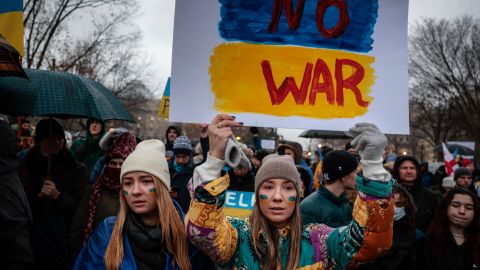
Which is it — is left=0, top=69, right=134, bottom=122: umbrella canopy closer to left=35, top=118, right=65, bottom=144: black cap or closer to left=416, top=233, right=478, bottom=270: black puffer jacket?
left=35, top=118, right=65, bottom=144: black cap

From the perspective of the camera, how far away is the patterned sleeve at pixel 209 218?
210 centimetres

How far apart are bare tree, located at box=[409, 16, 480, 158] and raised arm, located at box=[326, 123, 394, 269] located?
33569 millimetres

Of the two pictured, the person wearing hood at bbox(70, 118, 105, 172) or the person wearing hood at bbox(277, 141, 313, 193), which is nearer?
the person wearing hood at bbox(70, 118, 105, 172)

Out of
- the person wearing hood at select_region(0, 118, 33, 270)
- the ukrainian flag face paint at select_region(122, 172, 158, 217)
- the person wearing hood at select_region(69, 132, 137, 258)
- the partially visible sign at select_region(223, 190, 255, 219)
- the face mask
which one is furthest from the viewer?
the partially visible sign at select_region(223, 190, 255, 219)

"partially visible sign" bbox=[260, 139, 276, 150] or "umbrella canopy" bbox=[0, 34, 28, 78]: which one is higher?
"umbrella canopy" bbox=[0, 34, 28, 78]

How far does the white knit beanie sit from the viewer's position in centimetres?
273

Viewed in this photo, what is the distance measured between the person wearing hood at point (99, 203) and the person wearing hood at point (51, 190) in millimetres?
314

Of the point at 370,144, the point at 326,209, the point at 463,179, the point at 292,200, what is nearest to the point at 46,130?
the point at 326,209

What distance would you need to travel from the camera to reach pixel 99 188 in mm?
3967

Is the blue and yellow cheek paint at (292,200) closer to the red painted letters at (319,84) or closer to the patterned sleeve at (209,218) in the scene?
the patterned sleeve at (209,218)

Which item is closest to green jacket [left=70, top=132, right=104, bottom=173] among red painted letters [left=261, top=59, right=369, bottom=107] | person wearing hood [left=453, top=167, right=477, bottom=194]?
red painted letters [left=261, top=59, right=369, bottom=107]

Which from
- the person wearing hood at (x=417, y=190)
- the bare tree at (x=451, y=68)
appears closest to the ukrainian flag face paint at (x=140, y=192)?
the person wearing hood at (x=417, y=190)

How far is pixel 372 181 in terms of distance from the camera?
213cm

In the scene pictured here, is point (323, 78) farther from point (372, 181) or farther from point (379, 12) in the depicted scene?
point (372, 181)
